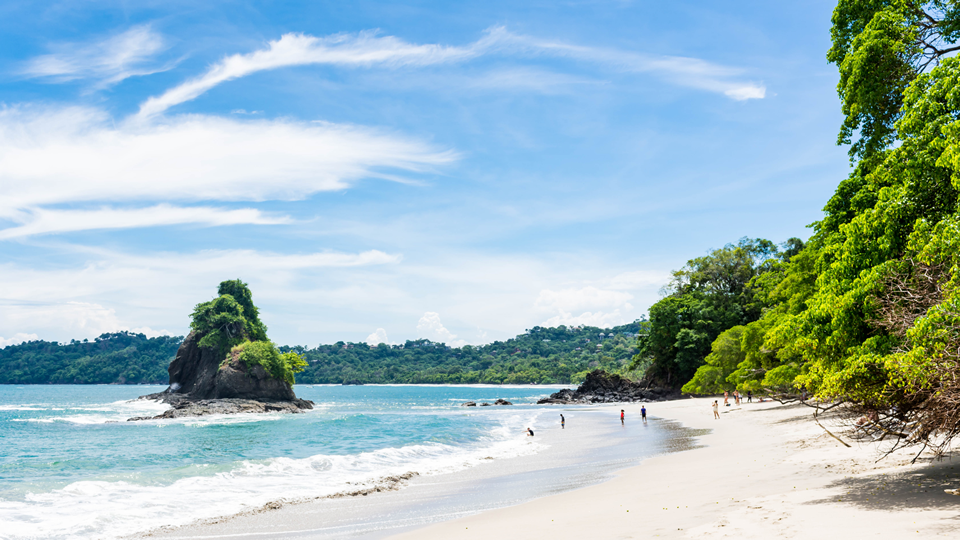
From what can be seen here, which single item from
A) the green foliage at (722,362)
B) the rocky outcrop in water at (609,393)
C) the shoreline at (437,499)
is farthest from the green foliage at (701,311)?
the shoreline at (437,499)

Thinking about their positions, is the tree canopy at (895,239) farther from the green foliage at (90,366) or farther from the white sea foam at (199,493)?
the green foliage at (90,366)

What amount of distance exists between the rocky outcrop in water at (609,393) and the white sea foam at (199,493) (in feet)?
172

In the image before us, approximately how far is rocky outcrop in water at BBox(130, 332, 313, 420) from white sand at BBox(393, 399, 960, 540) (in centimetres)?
5564

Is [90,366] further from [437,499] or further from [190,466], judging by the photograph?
[437,499]

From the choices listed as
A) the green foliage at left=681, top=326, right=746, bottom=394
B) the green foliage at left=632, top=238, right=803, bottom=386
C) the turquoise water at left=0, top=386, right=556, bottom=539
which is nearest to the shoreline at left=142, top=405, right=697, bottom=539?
the turquoise water at left=0, top=386, right=556, bottom=539

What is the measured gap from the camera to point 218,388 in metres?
71.4

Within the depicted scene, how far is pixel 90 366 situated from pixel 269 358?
153370 mm

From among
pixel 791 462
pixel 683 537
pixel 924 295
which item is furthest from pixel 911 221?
pixel 791 462

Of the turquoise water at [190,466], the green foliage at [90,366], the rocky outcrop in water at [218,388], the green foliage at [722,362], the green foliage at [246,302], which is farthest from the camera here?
the green foliage at [90,366]

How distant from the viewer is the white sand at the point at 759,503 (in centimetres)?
802

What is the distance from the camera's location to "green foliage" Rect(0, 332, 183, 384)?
7205 inches

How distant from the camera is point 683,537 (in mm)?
8352

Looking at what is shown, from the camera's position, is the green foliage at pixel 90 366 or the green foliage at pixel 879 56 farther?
the green foliage at pixel 90 366

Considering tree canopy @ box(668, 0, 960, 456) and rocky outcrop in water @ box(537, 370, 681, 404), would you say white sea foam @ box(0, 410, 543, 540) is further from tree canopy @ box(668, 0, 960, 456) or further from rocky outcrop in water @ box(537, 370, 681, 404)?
rocky outcrop in water @ box(537, 370, 681, 404)
